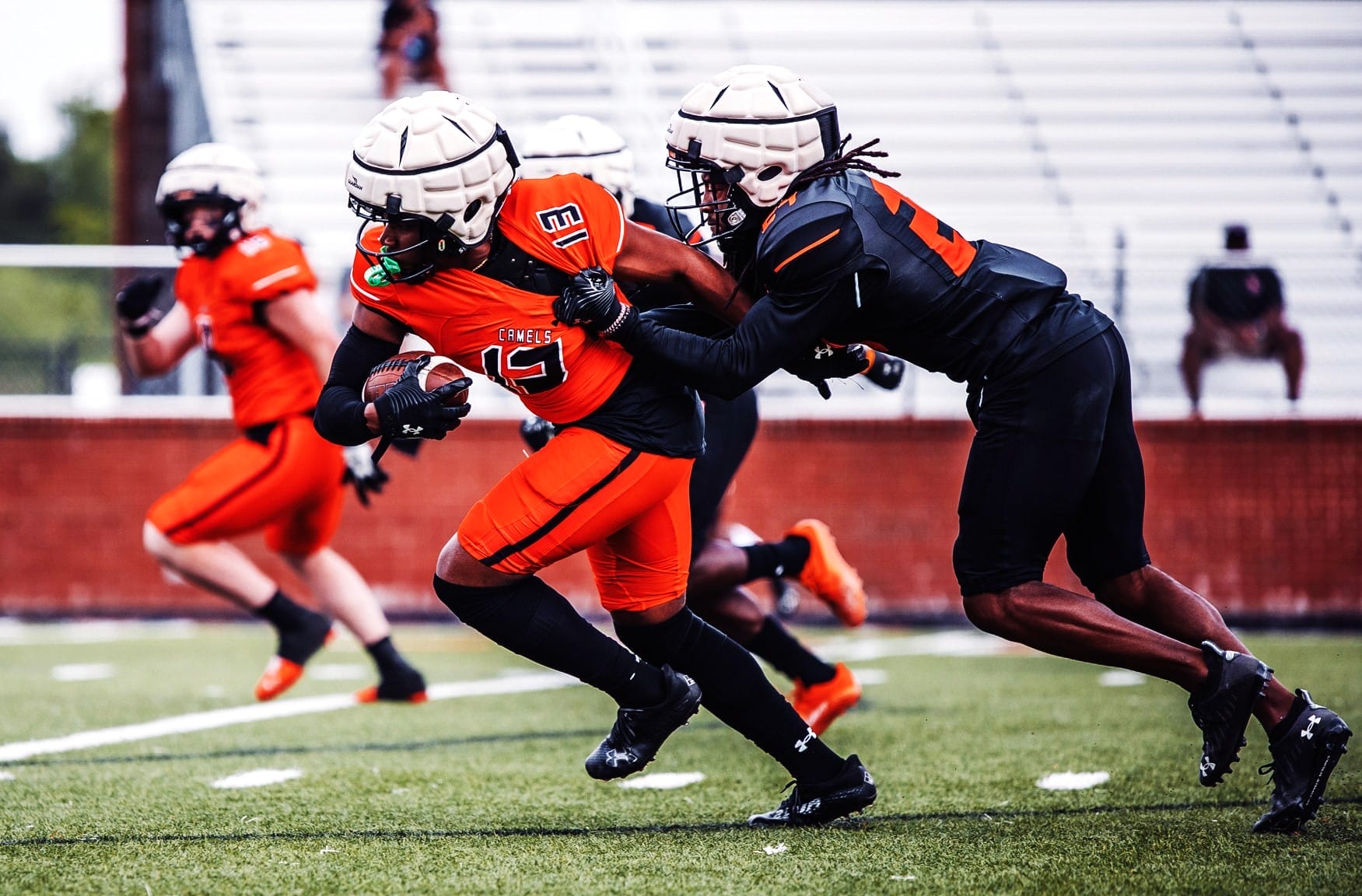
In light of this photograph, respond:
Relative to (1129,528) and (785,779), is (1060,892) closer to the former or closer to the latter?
(1129,528)

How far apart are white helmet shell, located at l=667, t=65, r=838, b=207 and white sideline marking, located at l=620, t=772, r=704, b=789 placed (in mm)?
1669

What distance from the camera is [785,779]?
177 inches

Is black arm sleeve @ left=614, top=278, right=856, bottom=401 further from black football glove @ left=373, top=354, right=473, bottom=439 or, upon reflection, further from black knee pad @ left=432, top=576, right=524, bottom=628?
black knee pad @ left=432, top=576, right=524, bottom=628

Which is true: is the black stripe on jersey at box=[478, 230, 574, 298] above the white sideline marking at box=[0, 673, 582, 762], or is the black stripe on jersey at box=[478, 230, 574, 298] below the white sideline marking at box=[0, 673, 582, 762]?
above

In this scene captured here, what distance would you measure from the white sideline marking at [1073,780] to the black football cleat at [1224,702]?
703 millimetres

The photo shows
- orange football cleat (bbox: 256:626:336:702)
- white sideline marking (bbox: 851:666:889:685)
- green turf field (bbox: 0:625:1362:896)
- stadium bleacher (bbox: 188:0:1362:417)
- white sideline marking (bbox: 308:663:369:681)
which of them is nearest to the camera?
green turf field (bbox: 0:625:1362:896)

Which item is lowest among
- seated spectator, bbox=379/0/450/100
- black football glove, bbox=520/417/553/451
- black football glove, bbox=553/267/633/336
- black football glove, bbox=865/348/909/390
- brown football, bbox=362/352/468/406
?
black football glove, bbox=520/417/553/451

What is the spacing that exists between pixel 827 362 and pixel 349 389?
1146 mm

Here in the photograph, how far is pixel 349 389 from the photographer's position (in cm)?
377

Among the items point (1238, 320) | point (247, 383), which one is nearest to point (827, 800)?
point (247, 383)

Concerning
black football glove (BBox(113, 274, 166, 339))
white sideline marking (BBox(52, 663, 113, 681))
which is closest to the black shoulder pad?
black football glove (BBox(113, 274, 166, 339))

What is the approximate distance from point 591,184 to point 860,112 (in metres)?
9.93

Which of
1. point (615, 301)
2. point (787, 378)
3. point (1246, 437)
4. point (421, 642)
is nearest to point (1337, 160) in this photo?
point (1246, 437)

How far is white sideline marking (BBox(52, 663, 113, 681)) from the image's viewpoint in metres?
6.94
